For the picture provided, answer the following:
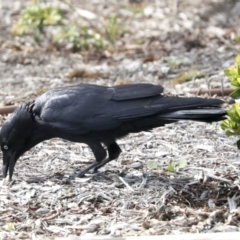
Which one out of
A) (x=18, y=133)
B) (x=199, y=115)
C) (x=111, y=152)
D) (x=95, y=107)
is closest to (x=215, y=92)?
(x=111, y=152)

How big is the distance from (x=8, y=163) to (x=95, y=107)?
0.83 m

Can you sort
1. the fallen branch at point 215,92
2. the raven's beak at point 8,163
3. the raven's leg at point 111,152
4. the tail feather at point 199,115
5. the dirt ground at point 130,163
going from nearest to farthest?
the dirt ground at point 130,163 < the tail feather at point 199,115 < the raven's beak at point 8,163 < the raven's leg at point 111,152 < the fallen branch at point 215,92

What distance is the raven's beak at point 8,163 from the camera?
18.9ft

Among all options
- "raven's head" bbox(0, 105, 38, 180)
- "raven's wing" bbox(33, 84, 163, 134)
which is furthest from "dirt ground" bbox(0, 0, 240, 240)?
"raven's wing" bbox(33, 84, 163, 134)

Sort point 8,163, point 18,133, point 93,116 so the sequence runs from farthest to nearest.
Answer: point 18,133 < point 8,163 < point 93,116

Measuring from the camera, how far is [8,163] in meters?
5.82

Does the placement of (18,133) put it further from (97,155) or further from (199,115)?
(199,115)

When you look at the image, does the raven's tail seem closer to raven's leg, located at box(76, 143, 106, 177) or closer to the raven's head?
raven's leg, located at box(76, 143, 106, 177)

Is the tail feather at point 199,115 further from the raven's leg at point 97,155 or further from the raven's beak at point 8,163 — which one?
the raven's beak at point 8,163

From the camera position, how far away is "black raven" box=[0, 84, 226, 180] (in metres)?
5.54

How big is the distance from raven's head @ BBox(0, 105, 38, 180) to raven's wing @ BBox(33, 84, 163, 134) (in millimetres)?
181

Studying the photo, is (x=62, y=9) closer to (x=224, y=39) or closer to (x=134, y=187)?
(x=224, y=39)

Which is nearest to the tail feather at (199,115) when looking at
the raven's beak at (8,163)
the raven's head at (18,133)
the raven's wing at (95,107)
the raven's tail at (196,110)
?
the raven's tail at (196,110)

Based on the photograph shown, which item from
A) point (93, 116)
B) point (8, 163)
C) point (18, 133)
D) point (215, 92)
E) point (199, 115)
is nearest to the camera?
point (199, 115)
